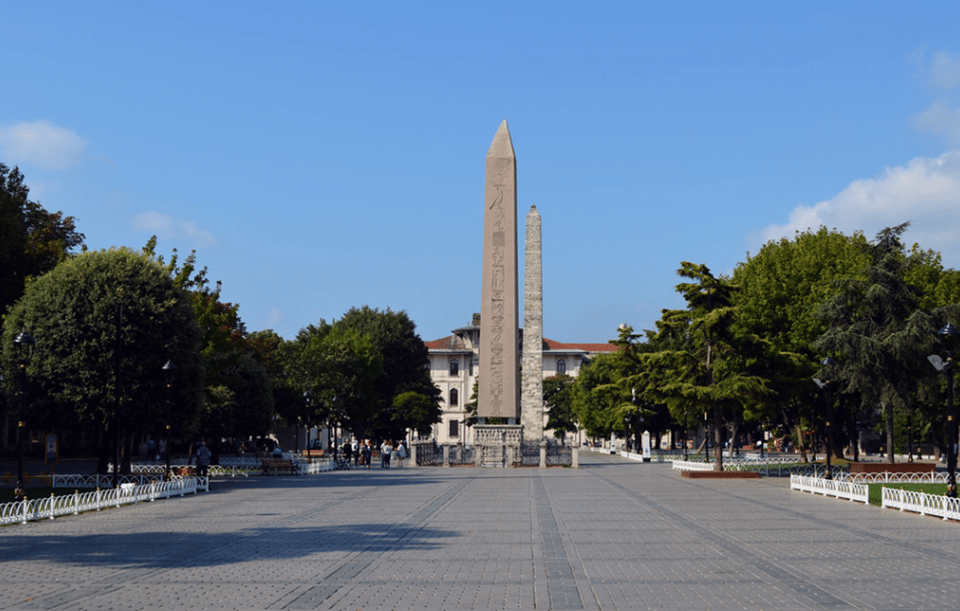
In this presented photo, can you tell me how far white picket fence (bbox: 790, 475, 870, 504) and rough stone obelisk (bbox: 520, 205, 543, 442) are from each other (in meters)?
25.6

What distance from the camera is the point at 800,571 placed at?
11.2 metres

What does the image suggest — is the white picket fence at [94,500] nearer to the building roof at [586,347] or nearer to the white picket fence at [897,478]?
the white picket fence at [897,478]

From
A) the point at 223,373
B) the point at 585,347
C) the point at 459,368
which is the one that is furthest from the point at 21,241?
the point at 585,347

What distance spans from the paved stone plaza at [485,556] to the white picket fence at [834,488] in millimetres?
729

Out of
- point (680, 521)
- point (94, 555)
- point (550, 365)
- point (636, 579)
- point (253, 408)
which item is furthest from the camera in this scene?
point (550, 365)

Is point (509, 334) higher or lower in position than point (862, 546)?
higher

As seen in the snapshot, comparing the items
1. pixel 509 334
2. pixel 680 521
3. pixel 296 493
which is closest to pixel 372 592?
pixel 680 521

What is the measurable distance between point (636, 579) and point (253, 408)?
145ft

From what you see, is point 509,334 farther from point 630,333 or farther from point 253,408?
point 630,333

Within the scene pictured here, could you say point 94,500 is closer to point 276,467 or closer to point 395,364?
point 276,467

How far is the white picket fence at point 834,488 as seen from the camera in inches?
908

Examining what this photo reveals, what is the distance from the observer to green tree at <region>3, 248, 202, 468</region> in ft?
97.0

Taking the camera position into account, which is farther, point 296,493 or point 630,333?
point 630,333

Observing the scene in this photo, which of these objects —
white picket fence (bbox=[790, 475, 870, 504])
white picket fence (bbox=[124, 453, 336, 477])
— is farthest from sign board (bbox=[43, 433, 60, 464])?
white picket fence (bbox=[790, 475, 870, 504])
